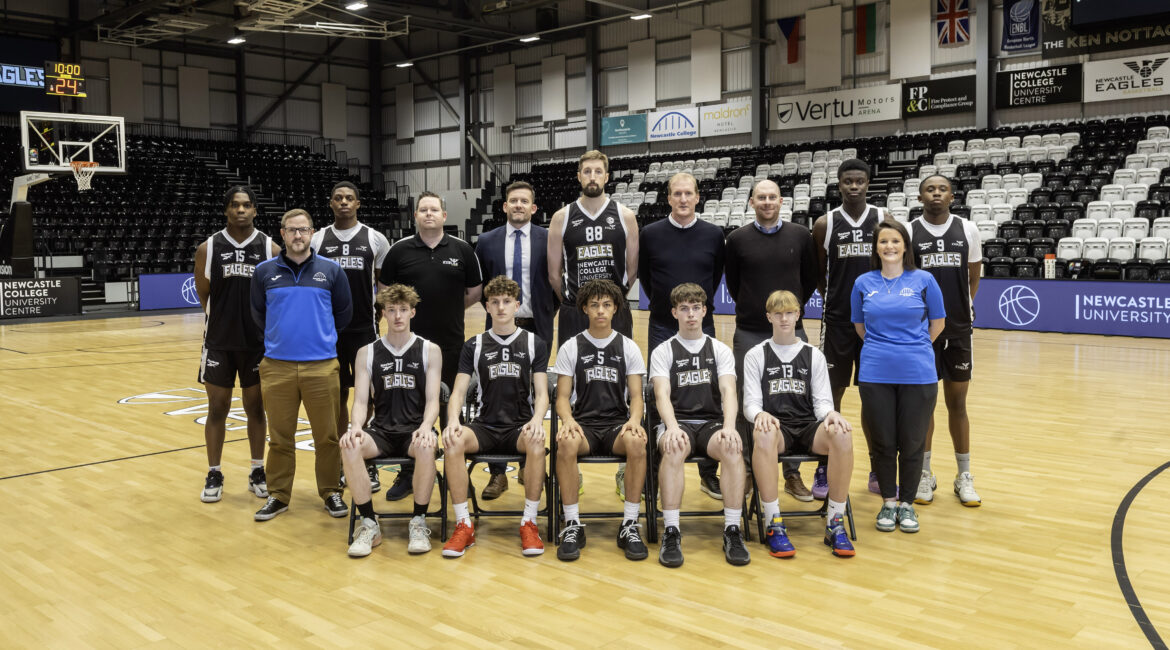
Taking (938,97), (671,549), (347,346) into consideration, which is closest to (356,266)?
(347,346)

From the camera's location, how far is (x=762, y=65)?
22.4 m

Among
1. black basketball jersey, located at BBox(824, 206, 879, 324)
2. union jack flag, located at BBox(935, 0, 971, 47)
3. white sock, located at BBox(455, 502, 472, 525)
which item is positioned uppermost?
union jack flag, located at BBox(935, 0, 971, 47)

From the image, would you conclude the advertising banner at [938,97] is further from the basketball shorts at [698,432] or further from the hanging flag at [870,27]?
the basketball shorts at [698,432]

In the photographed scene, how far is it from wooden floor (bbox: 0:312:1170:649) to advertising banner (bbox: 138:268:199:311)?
46.0ft

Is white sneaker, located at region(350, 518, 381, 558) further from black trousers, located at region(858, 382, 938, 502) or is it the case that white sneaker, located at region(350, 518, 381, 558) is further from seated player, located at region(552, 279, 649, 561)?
black trousers, located at region(858, 382, 938, 502)

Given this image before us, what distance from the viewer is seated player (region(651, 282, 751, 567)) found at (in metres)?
4.19

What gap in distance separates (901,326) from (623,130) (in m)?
21.5

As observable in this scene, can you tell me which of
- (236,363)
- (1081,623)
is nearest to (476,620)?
(1081,623)

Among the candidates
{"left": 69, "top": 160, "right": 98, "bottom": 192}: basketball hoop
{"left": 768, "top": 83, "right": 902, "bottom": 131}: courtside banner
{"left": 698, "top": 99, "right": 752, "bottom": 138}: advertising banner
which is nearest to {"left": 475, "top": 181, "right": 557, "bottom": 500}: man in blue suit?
{"left": 69, "top": 160, "right": 98, "bottom": 192}: basketball hoop

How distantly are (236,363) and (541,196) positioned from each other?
1935 cm

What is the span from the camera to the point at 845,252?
5.14 m

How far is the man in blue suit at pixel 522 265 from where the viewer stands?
5.36 m

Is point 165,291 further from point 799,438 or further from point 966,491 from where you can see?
point 966,491

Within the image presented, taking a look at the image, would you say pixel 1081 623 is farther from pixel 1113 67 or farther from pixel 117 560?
pixel 1113 67
